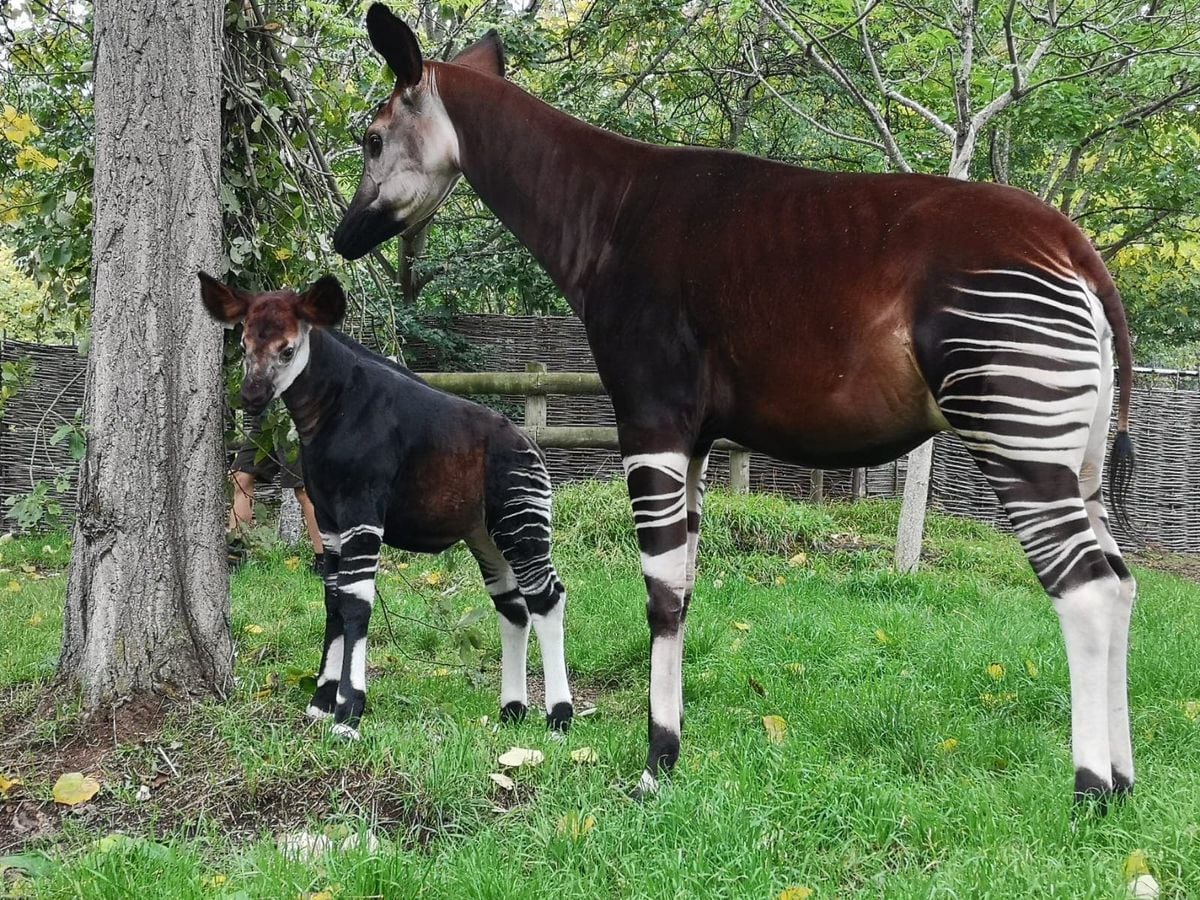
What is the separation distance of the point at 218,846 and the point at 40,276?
2400mm

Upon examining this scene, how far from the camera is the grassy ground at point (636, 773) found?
2.23 meters

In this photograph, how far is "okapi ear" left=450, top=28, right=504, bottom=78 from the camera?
356cm

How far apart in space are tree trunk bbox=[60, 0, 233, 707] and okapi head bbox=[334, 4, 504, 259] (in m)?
0.62

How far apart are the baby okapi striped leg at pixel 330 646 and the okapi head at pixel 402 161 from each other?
105 centimetres

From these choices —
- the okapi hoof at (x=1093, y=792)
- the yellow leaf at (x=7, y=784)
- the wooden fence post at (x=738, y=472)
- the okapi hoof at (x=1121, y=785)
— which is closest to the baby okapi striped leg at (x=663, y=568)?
the okapi hoof at (x=1093, y=792)

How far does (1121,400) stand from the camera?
104 inches

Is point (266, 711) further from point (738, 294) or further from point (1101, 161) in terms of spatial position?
point (1101, 161)

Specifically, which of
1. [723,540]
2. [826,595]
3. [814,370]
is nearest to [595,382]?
[723,540]

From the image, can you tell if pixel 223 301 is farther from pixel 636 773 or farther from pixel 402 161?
pixel 636 773

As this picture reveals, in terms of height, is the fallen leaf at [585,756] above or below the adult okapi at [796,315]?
below

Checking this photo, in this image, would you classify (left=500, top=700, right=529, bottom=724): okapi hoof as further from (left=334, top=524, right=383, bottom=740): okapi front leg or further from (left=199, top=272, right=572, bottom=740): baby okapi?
(left=334, top=524, right=383, bottom=740): okapi front leg

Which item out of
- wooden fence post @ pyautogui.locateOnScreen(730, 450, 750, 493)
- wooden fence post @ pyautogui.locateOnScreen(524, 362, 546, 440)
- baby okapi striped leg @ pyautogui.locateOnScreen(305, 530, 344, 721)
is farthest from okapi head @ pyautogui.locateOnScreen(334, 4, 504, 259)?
wooden fence post @ pyautogui.locateOnScreen(730, 450, 750, 493)

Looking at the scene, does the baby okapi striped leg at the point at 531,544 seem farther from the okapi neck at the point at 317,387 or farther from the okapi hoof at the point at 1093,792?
the okapi hoof at the point at 1093,792

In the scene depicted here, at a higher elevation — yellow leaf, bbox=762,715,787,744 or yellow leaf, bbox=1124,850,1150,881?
yellow leaf, bbox=1124,850,1150,881
